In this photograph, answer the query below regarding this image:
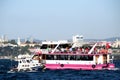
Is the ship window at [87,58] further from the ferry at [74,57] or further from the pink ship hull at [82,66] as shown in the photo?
the pink ship hull at [82,66]

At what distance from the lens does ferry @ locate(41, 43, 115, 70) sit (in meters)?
129

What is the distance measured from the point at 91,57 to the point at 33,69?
13493 mm

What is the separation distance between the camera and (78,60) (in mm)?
129750

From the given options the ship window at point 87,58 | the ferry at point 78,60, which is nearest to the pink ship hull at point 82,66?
the ferry at point 78,60

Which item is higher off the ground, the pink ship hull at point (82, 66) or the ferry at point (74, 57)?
the ferry at point (74, 57)

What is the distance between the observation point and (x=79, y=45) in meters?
141

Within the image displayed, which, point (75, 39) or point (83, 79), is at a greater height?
point (75, 39)

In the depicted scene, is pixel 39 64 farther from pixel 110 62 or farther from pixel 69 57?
pixel 110 62

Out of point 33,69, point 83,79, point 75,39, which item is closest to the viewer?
point 83,79

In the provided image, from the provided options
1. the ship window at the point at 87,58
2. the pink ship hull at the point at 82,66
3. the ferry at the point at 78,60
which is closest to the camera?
the pink ship hull at the point at 82,66

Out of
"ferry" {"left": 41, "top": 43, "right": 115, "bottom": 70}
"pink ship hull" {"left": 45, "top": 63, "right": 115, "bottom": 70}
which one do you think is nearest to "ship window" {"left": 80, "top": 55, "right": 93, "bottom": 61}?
"ferry" {"left": 41, "top": 43, "right": 115, "bottom": 70}

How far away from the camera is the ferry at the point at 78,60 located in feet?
424

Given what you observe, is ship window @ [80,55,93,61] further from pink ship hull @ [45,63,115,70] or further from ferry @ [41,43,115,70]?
pink ship hull @ [45,63,115,70]

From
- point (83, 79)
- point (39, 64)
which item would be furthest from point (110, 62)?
point (83, 79)
